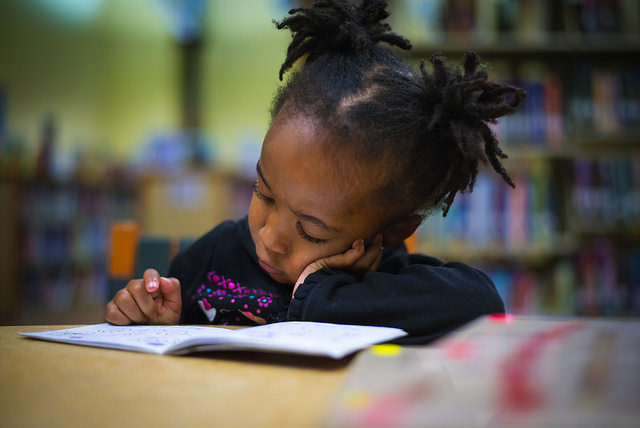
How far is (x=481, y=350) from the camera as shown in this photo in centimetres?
45

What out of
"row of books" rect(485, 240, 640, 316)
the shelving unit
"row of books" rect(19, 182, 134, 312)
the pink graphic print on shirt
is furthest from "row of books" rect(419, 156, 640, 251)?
"row of books" rect(19, 182, 134, 312)

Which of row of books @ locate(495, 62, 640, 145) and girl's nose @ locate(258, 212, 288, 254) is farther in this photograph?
row of books @ locate(495, 62, 640, 145)

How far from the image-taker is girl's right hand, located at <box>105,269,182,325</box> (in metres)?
0.81

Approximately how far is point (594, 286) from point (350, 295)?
1.87 metres

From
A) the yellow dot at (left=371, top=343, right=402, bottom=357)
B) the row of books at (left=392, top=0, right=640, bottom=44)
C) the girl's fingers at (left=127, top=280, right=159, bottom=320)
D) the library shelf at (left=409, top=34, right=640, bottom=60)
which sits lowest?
the girl's fingers at (left=127, top=280, right=159, bottom=320)

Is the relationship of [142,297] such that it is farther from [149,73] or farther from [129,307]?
[149,73]

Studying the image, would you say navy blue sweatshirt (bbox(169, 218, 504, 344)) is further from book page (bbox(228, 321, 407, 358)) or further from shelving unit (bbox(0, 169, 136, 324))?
shelving unit (bbox(0, 169, 136, 324))

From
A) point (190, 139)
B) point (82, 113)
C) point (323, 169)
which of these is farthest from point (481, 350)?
point (82, 113)

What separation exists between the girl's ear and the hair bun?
0.29 meters

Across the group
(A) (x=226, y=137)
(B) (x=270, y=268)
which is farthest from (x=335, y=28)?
(A) (x=226, y=137)

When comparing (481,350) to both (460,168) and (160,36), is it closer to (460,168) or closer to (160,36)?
(460,168)

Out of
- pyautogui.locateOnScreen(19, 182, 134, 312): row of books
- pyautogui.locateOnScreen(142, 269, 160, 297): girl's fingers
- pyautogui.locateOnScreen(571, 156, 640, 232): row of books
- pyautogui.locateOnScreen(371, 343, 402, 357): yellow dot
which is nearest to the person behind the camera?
pyautogui.locateOnScreen(371, 343, 402, 357): yellow dot

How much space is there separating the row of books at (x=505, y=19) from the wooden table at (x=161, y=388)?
2013mm

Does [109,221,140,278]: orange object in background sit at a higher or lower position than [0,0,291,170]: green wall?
lower
